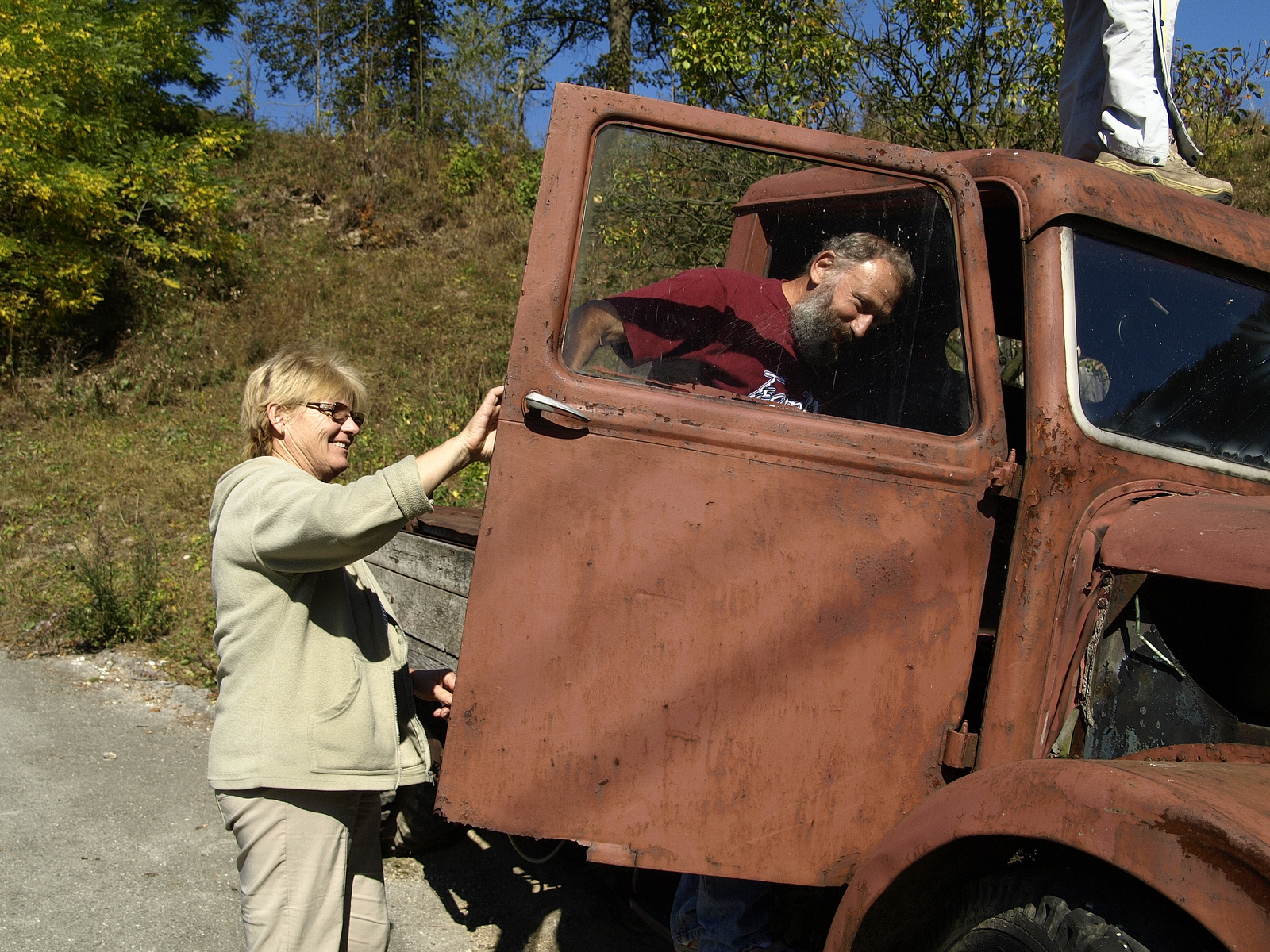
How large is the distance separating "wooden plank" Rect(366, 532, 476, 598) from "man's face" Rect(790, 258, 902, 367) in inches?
47.3

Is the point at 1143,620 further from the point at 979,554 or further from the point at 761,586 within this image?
the point at 761,586

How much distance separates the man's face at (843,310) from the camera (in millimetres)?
2115

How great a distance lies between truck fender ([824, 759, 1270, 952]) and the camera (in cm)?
133

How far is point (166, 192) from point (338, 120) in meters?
7.22

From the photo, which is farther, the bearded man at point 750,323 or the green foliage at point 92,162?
the green foliage at point 92,162

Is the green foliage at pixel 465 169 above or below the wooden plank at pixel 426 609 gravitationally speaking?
above

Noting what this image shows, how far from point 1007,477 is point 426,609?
2001 mm

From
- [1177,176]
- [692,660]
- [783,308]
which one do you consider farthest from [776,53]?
[692,660]

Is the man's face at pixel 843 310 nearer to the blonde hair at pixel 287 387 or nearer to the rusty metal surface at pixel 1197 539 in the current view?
the rusty metal surface at pixel 1197 539

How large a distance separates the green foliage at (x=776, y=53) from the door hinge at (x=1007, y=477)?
620cm

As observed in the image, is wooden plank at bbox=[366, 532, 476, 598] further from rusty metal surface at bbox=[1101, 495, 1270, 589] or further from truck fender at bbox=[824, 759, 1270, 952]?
rusty metal surface at bbox=[1101, 495, 1270, 589]

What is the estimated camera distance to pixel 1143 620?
198 centimetres

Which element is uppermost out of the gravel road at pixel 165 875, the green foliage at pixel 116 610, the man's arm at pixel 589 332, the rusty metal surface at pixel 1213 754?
the man's arm at pixel 589 332

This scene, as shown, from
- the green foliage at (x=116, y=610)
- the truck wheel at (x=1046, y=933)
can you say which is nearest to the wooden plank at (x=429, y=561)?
the truck wheel at (x=1046, y=933)
